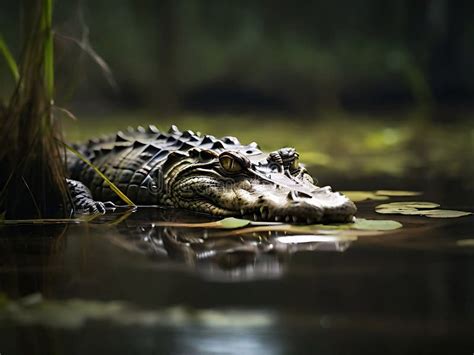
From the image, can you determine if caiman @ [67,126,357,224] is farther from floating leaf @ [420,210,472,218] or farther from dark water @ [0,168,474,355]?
floating leaf @ [420,210,472,218]

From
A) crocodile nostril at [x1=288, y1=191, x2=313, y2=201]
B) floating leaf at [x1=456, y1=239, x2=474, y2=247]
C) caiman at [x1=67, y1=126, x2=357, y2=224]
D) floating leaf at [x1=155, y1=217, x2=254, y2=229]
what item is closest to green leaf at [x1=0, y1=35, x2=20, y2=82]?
caiman at [x1=67, y1=126, x2=357, y2=224]

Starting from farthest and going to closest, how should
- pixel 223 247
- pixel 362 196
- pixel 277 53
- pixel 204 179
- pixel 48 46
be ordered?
pixel 277 53 → pixel 362 196 → pixel 204 179 → pixel 48 46 → pixel 223 247

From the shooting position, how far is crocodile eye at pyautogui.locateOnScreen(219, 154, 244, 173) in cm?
385

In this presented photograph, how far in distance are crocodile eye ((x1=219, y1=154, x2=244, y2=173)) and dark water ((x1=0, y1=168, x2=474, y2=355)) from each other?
514 millimetres

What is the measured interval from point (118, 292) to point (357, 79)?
459 inches

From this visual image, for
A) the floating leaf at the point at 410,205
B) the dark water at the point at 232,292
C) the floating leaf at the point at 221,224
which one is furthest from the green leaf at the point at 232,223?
the floating leaf at the point at 410,205

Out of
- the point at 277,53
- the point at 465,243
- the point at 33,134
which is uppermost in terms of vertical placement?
the point at 277,53

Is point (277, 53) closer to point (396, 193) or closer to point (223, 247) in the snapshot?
point (396, 193)

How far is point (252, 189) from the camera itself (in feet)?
12.1

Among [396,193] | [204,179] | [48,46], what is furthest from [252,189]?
[396,193]

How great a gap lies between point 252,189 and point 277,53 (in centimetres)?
1040

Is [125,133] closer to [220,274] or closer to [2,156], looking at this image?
[2,156]

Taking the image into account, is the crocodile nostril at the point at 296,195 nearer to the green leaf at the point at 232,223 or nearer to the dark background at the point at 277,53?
the green leaf at the point at 232,223

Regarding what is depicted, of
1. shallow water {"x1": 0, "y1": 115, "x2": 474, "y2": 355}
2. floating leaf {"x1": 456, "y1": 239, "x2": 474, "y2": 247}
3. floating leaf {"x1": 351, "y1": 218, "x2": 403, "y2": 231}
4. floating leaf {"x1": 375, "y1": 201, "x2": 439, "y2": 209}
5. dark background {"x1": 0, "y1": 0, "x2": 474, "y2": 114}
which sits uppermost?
dark background {"x1": 0, "y1": 0, "x2": 474, "y2": 114}
